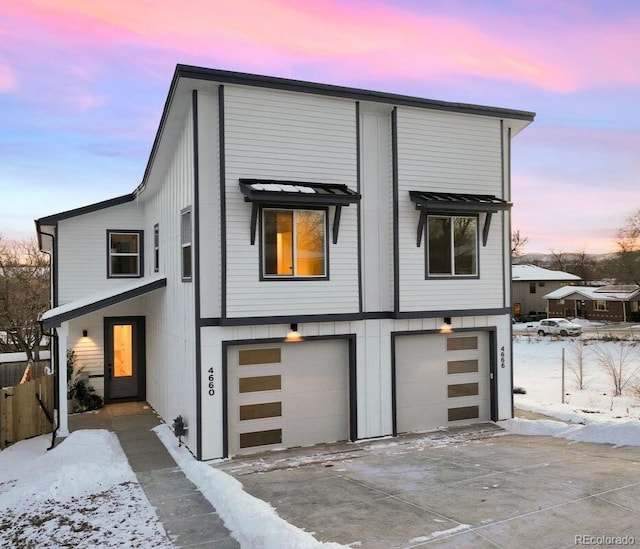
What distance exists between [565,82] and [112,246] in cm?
1637

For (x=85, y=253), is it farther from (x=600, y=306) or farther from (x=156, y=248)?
(x=600, y=306)

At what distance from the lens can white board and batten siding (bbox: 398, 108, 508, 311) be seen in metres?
11.0

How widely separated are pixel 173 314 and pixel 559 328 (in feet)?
111

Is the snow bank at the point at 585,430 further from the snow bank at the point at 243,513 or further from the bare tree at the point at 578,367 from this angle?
the bare tree at the point at 578,367

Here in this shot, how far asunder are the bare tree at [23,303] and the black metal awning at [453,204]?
25.0 m

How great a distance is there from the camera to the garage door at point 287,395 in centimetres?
981

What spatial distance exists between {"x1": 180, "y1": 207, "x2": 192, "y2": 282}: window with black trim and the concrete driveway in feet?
12.4

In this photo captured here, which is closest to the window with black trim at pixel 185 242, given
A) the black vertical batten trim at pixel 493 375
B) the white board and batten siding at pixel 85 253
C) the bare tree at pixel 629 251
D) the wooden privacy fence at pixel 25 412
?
the wooden privacy fence at pixel 25 412

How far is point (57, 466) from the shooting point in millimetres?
9039

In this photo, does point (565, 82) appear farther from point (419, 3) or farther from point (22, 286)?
point (22, 286)

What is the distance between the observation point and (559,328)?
37.6 m

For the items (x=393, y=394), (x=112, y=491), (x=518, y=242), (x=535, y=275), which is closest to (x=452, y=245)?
(x=393, y=394)

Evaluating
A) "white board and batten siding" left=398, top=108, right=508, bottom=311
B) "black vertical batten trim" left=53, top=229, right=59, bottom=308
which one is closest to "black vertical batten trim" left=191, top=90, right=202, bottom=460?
"white board and batten siding" left=398, top=108, right=508, bottom=311

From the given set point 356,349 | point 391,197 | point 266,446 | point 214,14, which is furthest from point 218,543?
point 214,14
